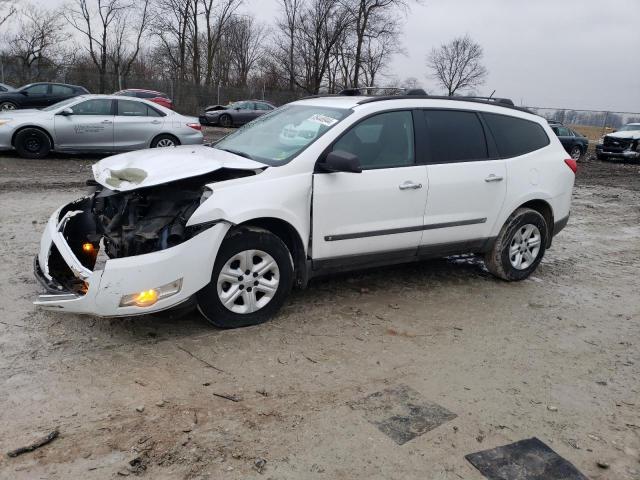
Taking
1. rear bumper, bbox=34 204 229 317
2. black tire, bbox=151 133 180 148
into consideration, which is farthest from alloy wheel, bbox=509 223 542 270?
black tire, bbox=151 133 180 148

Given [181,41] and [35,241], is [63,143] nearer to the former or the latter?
[35,241]

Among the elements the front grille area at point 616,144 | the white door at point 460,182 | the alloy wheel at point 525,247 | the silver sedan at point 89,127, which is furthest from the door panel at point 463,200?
the front grille area at point 616,144

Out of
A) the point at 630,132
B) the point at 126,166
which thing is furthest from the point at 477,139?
the point at 630,132

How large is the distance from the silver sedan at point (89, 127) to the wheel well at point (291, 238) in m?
9.01

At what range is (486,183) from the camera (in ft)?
17.2

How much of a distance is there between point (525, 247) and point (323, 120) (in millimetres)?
2624

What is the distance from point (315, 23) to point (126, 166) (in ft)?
147

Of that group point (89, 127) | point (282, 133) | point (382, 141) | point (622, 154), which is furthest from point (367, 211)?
point (622, 154)

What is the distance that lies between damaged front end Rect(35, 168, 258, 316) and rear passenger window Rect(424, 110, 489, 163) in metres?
1.81

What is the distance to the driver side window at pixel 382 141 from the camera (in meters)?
4.54

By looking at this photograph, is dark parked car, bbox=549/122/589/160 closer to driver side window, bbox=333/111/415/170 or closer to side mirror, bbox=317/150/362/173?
driver side window, bbox=333/111/415/170

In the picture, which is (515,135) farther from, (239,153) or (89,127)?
(89,127)

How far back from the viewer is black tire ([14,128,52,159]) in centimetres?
1162

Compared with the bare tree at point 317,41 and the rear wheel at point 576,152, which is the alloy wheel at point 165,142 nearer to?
the rear wheel at point 576,152
